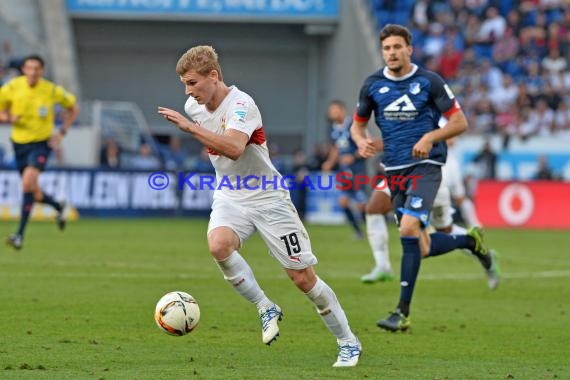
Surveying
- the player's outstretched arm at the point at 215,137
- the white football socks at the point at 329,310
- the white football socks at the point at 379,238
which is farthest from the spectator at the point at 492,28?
the player's outstretched arm at the point at 215,137

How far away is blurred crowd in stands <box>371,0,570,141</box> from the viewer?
31094 mm

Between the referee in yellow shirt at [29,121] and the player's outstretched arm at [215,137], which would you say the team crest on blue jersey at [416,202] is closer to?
the player's outstretched arm at [215,137]

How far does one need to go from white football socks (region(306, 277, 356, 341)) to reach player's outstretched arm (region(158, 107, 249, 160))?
1129 mm

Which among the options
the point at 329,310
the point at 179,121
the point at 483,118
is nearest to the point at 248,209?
the point at 329,310

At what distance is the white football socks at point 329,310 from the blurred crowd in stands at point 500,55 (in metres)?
22.9

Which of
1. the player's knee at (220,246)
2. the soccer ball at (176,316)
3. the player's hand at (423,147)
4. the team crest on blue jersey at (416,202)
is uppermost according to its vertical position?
the player's hand at (423,147)

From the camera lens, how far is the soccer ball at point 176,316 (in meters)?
8.23

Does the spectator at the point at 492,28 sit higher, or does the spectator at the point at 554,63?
the spectator at the point at 492,28

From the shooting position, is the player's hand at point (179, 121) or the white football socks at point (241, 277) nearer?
the player's hand at point (179, 121)

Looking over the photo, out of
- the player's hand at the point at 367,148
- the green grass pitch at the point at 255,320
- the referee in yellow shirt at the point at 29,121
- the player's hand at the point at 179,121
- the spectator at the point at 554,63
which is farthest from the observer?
the spectator at the point at 554,63

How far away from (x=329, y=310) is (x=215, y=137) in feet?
4.90

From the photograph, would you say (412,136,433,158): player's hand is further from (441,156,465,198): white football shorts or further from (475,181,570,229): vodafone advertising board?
(475,181,570,229): vodafone advertising board

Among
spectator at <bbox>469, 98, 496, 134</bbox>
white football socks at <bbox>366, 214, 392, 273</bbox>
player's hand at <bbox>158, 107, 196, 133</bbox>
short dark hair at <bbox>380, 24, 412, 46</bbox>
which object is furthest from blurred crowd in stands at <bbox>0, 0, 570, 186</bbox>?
player's hand at <bbox>158, 107, 196, 133</bbox>

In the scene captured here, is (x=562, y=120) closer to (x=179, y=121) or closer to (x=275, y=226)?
(x=275, y=226)
